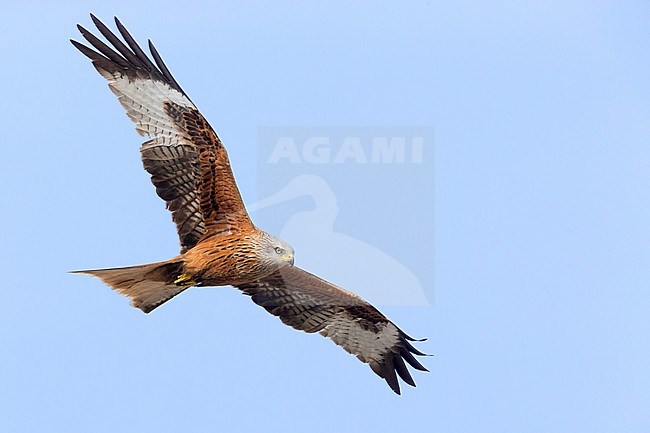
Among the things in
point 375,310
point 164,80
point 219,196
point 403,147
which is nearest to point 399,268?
point 375,310

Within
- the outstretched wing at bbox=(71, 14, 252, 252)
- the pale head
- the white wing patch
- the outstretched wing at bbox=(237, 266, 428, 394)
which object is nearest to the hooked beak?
the pale head

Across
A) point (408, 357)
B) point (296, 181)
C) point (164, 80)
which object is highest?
point (164, 80)

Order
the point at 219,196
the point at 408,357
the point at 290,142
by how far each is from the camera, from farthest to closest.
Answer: the point at 408,357
the point at 290,142
the point at 219,196

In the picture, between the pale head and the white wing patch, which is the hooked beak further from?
the white wing patch

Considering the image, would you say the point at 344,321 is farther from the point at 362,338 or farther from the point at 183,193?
the point at 183,193

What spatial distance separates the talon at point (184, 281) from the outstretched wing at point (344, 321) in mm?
1174

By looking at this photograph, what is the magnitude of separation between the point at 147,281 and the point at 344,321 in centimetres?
239

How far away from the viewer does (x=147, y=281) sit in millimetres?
10727

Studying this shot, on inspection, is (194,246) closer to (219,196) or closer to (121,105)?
(219,196)

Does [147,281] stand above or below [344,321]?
above

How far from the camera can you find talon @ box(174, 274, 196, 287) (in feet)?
35.1

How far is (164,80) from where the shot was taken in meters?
11.1

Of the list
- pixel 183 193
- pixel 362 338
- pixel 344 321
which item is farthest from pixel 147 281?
pixel 362 338

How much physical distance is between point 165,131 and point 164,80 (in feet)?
1.83
